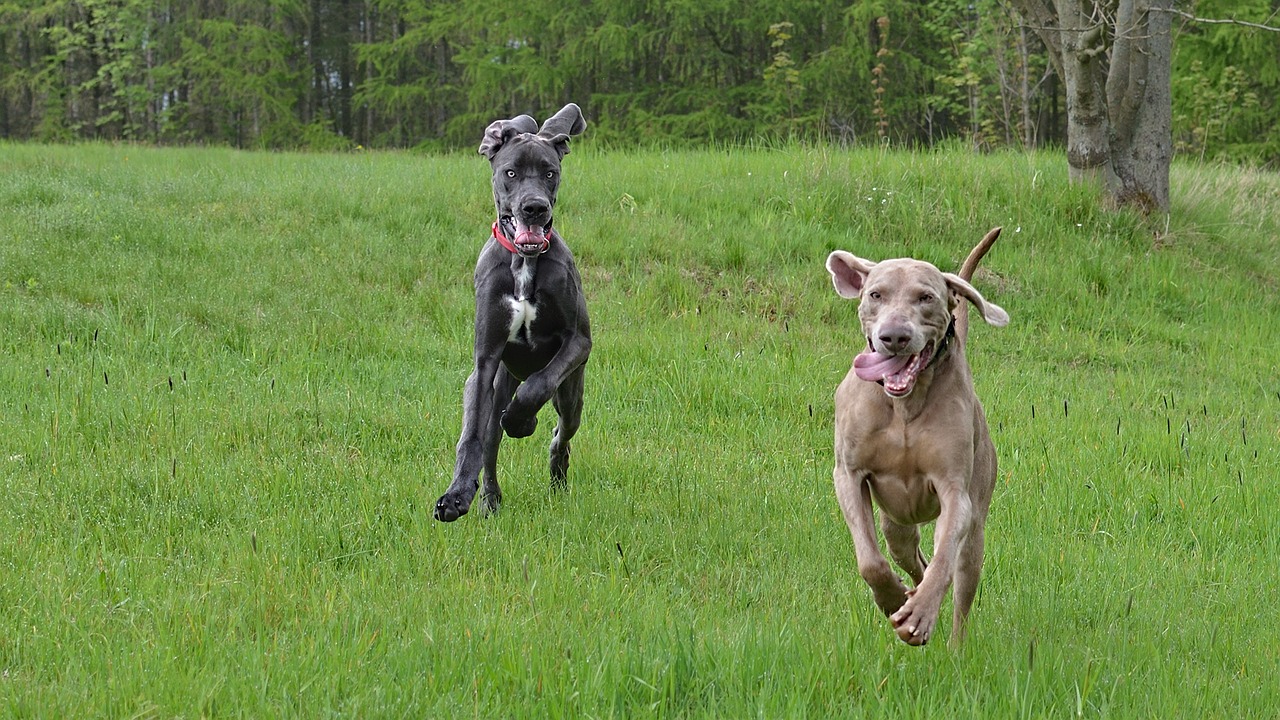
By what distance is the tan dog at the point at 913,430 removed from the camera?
3.82 m

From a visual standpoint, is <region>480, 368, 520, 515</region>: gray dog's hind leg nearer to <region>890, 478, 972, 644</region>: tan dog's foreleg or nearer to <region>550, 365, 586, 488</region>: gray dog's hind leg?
<region>550, 365, 586, 488</region>: gray dog's hind leg

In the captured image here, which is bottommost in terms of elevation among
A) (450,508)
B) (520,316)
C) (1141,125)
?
(450,508)

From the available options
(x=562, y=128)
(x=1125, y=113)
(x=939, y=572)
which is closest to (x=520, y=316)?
(x=562, y=128)

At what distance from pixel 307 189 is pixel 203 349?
15.1 feet

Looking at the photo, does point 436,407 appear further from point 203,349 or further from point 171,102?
point 171,102

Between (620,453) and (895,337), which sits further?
(620,453)

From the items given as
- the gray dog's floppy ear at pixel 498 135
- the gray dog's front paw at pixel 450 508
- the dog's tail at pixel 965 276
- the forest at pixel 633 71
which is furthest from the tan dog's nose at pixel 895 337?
the forest at pixel 633 71

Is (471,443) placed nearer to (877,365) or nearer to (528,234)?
(528,234)

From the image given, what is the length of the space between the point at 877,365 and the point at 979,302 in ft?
1.37

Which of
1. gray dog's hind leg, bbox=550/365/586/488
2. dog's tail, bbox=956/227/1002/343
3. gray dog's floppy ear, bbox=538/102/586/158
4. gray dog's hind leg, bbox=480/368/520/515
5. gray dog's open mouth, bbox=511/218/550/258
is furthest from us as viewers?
gray dog's hind leg, bbox=550/365/586/488

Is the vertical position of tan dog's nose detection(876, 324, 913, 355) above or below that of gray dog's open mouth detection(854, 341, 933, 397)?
above

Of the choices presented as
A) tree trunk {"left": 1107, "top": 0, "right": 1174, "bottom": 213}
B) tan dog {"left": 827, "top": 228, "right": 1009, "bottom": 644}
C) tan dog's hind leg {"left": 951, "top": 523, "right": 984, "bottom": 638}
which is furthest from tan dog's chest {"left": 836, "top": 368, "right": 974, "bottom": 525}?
tree trunk {"left": 1107, "top": 0, "right": 1174, "bottom": 213}

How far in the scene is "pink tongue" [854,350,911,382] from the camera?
3.85m

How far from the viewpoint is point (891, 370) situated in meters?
3.87
